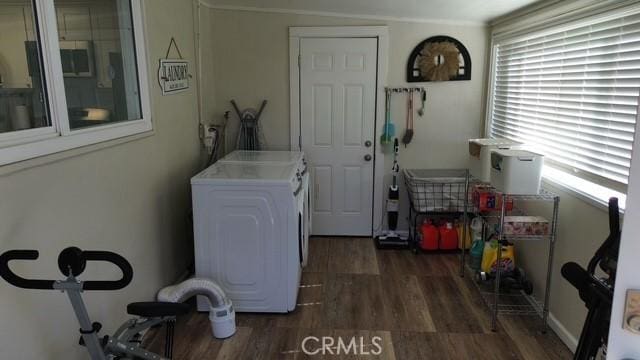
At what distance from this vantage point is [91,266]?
210cm

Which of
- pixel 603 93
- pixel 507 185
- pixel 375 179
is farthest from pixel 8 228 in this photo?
pixel 375 179

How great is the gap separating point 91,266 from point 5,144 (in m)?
0.79

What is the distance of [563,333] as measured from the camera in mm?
2615

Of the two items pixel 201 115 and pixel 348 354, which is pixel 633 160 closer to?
pixel 348 354

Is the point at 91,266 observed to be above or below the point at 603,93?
below

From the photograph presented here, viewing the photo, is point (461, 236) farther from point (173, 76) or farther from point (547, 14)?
point (173, 76)

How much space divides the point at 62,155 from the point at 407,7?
2886mm

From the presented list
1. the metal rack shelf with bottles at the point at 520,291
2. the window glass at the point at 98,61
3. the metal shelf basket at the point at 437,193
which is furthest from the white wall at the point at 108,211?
the metal rack shelf with bottles at the point at 520,291

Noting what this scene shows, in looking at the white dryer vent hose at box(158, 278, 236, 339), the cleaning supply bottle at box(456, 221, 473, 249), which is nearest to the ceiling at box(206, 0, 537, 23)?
the cleaning supply bottle at box(456, 221, 473, 249)

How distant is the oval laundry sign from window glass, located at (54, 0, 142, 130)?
313 millimetres

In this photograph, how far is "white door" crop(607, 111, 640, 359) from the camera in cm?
94

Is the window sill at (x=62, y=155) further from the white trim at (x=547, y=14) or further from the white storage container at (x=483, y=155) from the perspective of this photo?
the white trim at (x=547, y=14)

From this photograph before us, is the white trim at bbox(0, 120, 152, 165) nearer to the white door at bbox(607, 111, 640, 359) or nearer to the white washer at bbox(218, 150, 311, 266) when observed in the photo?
the white washer at bbox(218, 150, 311, 266)

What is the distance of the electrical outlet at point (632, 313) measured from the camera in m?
0.96
